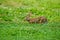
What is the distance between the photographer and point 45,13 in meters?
16.8

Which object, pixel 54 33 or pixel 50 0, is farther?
pixel 50 0

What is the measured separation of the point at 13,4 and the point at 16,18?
12.0 feet

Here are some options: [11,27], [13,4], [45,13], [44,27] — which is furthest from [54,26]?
[13,4]

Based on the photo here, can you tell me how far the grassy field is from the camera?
11.8m

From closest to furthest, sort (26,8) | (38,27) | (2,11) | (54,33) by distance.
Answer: (54,33)
(38,27)
(2,11)
(26,8)

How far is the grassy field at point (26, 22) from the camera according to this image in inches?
466

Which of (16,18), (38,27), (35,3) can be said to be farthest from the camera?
(35,3)

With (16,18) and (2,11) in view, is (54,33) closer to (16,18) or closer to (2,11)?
(16,18)

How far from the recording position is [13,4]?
1848cm

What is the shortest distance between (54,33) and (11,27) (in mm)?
Result: 2189

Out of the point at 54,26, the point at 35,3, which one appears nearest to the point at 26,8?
the point at 35,3

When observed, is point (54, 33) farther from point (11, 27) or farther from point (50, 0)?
point (50, 0)

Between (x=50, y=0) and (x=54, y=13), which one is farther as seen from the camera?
(x=50, y=0)

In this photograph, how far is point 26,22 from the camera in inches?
562
